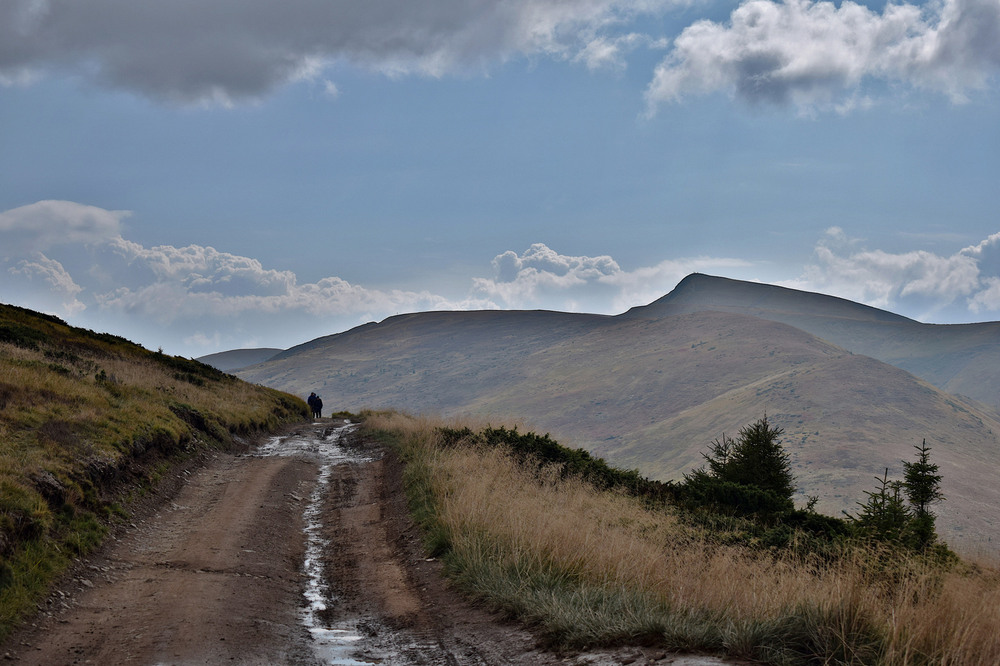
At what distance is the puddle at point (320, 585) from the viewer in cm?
690

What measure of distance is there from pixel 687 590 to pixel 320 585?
4930mm

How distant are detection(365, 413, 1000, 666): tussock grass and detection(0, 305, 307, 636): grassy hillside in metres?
5.12

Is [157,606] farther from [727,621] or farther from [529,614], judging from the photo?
[727,621]

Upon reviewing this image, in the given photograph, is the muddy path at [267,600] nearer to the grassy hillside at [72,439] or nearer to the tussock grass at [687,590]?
the tussock grass at [687,590]

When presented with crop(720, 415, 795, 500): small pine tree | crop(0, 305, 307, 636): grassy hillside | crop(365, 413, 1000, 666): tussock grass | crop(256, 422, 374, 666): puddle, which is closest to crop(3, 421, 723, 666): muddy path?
crop(256, 422, 374, 666): puddle

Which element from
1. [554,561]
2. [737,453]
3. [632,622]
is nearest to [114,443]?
[554,561]

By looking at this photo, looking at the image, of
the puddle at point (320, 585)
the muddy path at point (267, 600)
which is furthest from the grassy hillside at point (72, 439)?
the puddle at point (320, 585)

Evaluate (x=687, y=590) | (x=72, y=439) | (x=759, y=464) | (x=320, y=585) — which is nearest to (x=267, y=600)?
(x=320, y=585)

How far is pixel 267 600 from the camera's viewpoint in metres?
8.31

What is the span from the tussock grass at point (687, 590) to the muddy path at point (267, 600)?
0.33 meters

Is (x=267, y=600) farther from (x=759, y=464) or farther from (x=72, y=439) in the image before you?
(x=759, y=464)

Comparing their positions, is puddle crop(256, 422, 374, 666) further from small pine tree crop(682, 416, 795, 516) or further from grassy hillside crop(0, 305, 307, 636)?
small pine tree crop(682, 416, 795, 516)

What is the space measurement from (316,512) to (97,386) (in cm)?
912

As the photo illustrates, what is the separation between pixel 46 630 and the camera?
6.98m
